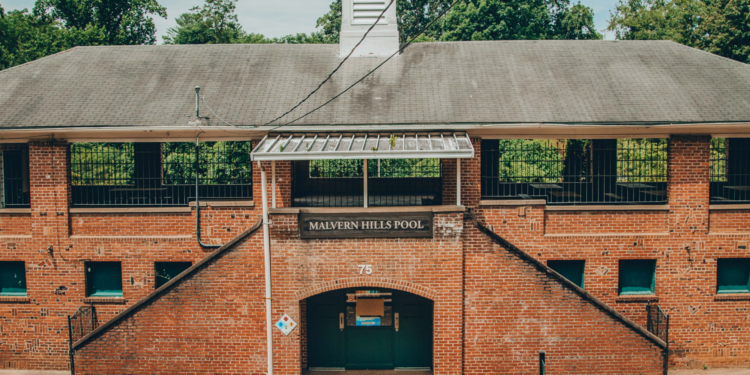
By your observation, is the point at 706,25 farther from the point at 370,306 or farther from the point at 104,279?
the point at 104,279

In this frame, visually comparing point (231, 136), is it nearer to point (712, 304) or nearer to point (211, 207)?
point (211, 207)

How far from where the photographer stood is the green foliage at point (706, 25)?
27.5 metres

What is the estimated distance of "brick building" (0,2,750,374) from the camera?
10.3m

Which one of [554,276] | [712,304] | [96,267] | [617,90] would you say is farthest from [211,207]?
[712,304]

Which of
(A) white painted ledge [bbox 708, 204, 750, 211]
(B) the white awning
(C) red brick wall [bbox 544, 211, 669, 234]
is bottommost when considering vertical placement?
(C) red brick wall [bbox 544, 211, 669, 234]

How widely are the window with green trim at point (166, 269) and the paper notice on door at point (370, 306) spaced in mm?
4298

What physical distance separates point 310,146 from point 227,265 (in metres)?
2.96

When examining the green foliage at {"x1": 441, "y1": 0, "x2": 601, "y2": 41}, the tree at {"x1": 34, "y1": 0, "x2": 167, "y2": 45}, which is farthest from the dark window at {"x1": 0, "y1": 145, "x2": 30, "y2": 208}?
the green foliage at {"x1": 441, "y1": 0, "x2": 601, "y2": 41}

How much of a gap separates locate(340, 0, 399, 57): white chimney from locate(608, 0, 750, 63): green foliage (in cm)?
2258

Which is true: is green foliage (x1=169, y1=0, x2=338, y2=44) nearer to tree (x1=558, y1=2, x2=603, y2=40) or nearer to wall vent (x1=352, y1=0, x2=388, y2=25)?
tree (x1=558, y1=2, x2=603, y2=40)

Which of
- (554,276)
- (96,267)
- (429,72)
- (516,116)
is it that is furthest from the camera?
(429,72)

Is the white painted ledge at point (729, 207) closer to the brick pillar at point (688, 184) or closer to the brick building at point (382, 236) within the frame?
the brick building at point (382, 236)

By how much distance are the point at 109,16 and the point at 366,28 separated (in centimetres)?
3191

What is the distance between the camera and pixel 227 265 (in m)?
10.4
